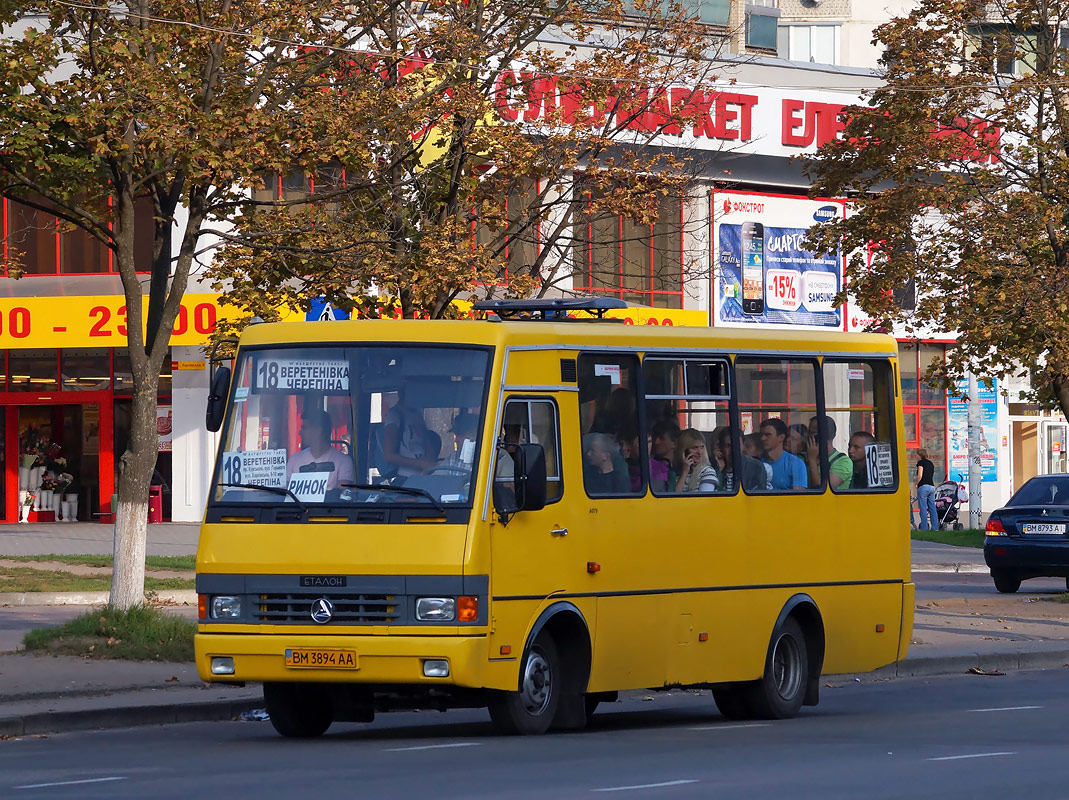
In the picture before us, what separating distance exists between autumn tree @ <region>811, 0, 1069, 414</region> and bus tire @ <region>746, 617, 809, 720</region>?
1133 centimetres

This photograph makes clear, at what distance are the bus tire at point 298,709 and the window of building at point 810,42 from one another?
5998 centimetres

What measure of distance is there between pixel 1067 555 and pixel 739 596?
13.6m

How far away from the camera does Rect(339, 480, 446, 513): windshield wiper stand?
1147 centimetres

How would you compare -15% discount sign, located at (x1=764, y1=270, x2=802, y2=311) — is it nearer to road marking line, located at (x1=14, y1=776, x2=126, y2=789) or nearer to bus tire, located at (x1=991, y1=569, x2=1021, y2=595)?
bus tire, located at (x1=991, y1=569, x2=1021, y2=595)

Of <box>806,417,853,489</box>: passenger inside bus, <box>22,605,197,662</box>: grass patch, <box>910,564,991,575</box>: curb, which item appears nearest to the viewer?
<box>806,417,853,489</box>: passenger inside bus

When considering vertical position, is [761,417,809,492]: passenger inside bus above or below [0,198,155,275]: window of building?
below

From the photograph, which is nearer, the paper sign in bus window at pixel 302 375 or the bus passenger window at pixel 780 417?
the paper sign in bus window at pixel 302 375

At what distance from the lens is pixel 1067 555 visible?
85.1 feet

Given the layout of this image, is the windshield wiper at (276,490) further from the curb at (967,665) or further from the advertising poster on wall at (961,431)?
the advertising poster on wall at (961,431)

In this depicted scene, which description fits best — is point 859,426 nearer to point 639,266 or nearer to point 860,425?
point 860,425

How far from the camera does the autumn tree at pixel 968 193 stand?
2506cm

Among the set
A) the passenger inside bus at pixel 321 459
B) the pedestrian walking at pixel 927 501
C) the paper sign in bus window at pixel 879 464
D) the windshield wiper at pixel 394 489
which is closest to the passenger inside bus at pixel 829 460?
the paper sign in bus window at pixel 879 464

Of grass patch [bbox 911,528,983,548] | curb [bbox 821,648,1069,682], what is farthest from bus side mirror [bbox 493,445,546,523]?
grass patch [bbox 911,528,983,548]

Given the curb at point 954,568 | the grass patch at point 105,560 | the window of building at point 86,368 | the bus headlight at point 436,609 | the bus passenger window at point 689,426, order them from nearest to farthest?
the bus headlight at point 436,609 < the bus passenger window at point 689,426 < the grass patch at point 105,560 < the curb at point 954,568 < the window of building at point 86,368
